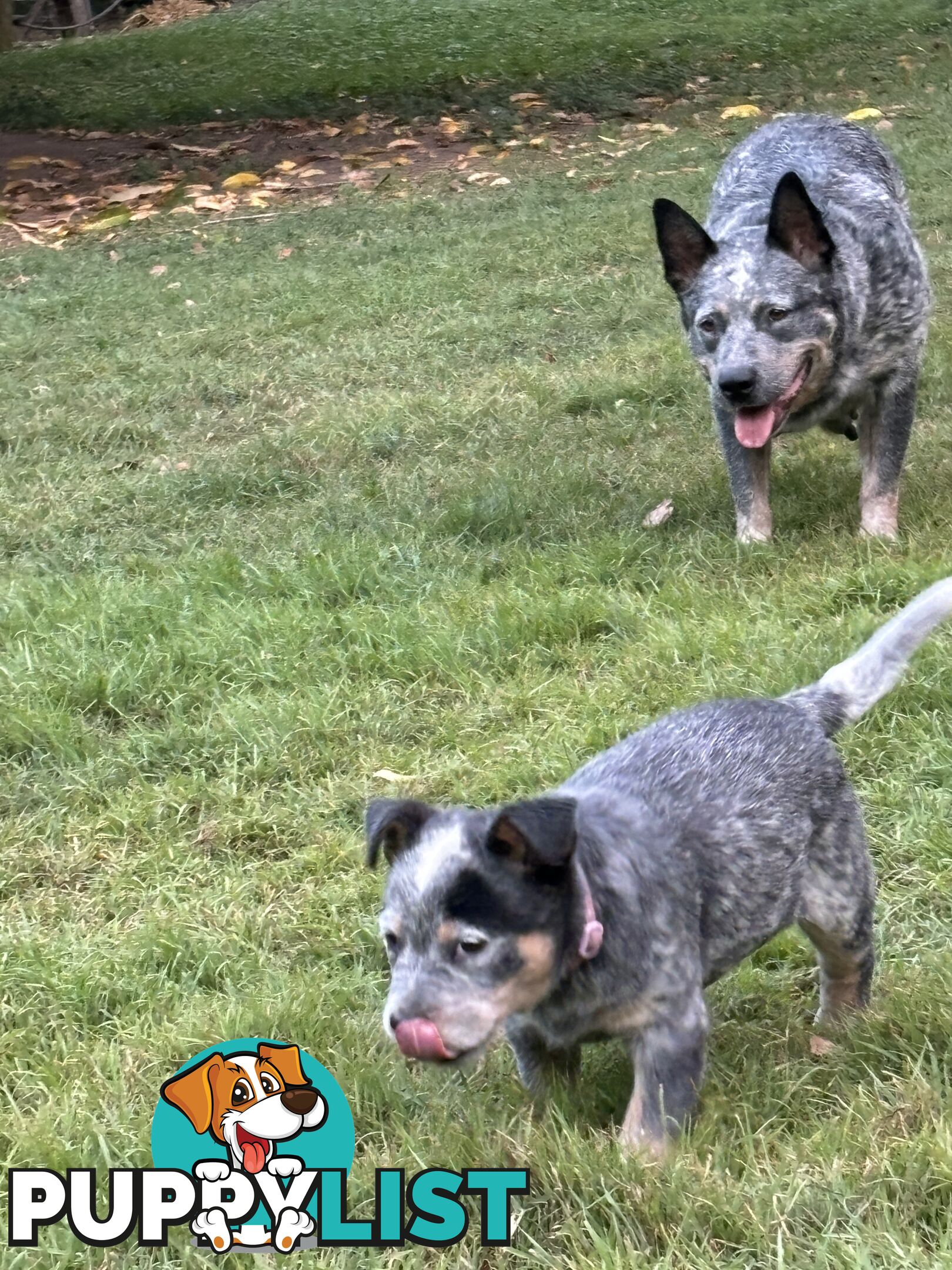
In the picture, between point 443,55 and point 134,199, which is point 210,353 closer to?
point 134,199

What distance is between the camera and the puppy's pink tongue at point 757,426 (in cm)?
582

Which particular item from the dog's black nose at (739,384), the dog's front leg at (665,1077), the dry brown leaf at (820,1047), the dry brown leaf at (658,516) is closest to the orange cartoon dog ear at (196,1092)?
the dog's front leg at (665,1077)

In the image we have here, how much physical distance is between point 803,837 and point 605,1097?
71 centimetres

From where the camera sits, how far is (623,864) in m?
2.90

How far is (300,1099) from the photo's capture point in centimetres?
256

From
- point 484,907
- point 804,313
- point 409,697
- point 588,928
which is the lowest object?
point 409,697

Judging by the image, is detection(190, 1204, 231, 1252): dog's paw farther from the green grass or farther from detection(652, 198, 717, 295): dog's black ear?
the green grass

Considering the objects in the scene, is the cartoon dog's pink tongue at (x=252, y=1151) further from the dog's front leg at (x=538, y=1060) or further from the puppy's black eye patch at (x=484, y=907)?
the dog's front leg at (x=538, y=1060)

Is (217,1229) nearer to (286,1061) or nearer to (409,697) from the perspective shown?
(286,1061)

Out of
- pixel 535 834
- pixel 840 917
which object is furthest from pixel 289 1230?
pixel 840 917

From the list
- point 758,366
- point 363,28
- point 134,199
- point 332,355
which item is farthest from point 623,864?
point 363,28

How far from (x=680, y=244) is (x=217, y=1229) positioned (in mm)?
4557

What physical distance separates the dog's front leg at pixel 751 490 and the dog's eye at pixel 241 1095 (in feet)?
12.9

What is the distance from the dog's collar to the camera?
272 cm
